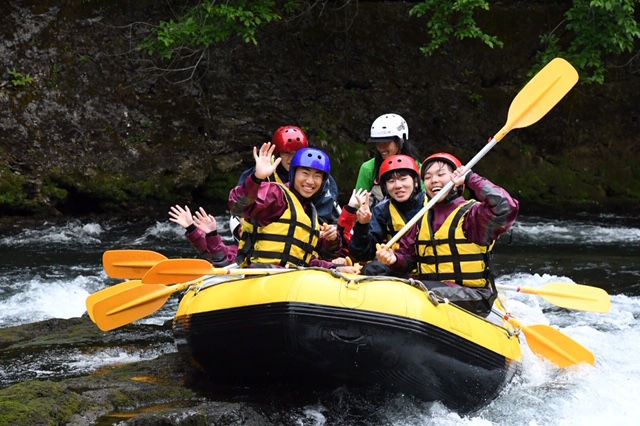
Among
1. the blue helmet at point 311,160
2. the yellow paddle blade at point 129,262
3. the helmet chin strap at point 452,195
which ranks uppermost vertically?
the blue helmet at point 311,160

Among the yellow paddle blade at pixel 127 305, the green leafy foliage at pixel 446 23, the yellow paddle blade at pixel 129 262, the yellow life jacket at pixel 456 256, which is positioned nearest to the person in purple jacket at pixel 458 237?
the yellow life jacket at pixel 456 256

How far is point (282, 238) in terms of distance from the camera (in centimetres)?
512

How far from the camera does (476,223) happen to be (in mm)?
4934

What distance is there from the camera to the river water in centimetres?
493

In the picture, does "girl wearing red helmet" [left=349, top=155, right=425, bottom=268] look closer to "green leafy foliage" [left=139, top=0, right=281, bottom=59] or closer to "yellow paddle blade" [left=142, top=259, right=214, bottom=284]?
"yellow paddle blade" [left=142, top=259, right=214, bottom=284]

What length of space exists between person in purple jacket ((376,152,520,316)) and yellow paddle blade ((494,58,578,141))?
88 cm

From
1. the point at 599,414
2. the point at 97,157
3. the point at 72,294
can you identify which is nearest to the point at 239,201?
Answer: the point at 599,414

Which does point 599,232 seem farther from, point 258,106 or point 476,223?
point 476,223

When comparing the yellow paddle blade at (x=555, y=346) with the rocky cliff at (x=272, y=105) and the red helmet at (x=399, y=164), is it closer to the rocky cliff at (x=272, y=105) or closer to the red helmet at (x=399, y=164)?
the red helmet at (x=399, y=164)

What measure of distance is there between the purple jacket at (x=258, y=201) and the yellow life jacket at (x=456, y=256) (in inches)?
33.7

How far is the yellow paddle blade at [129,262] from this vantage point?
228 inches

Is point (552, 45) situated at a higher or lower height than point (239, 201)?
higher

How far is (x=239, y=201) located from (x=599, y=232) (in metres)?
7.59

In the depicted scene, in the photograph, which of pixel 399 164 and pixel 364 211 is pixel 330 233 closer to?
pixel 364 211
